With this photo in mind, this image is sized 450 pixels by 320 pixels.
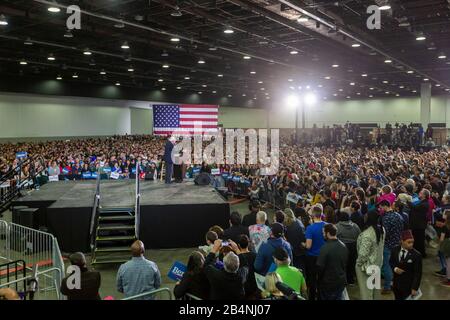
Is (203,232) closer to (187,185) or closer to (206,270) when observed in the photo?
(187,185)

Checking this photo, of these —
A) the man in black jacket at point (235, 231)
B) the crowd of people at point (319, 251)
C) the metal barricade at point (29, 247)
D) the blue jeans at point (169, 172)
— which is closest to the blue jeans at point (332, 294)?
the crowd of people at point (319, 251)

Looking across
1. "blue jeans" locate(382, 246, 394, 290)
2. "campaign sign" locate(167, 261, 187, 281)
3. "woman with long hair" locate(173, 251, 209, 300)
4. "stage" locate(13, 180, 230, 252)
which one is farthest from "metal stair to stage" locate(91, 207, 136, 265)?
"blue jeans" locate(382, 246, 394, 290)

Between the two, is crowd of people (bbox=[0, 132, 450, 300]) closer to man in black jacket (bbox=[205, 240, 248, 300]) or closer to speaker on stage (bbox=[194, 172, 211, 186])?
man in black jacket (bbox=[205, 240, 248, 300])

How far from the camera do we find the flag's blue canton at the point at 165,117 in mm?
26922

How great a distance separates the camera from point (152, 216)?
34.9 ft

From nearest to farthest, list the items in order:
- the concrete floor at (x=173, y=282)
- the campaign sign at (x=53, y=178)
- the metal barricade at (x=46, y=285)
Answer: the metal barricade at (x=46, y=285) → the concrete floor at (x=173, y=282) → the campaign sign at (x=53, y=178)

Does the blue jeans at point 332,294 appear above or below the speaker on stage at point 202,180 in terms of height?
below

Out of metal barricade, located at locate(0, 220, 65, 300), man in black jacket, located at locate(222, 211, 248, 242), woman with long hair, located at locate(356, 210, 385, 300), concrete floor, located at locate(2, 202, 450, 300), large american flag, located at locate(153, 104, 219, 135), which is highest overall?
large american flag, located at locate(153, 104, 219, 135)

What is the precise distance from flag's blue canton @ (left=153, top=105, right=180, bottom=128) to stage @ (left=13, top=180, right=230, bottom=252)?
15.4m

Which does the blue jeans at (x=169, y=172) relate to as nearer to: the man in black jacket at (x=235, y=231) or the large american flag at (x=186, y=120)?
the man in black jacket at (x=235, y=231)

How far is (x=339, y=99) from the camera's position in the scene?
49344 mm

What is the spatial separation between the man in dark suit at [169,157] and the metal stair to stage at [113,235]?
290cm

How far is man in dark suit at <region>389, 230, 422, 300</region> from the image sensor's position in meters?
5.54

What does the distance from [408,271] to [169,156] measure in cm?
893
